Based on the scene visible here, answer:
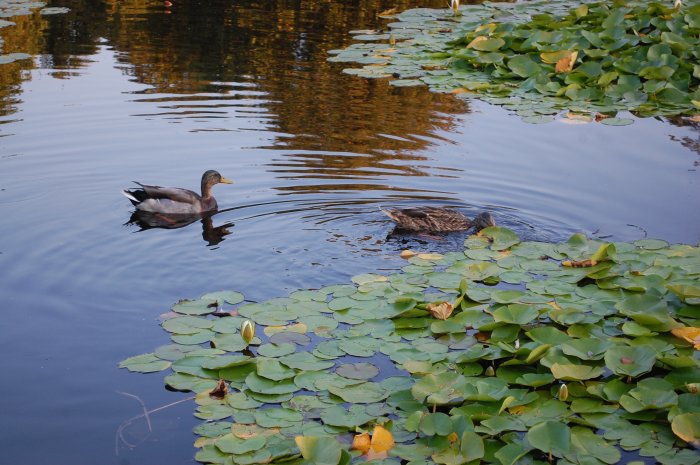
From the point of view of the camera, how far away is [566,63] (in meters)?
12.4

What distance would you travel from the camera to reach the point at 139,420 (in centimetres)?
497

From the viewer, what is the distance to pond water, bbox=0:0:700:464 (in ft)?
18.1

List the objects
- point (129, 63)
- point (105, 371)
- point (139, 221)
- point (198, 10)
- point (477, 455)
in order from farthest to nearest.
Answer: point (198, 10)
point (129, 63)
point (139, 221)
point (105, 371)
point (477, 455)

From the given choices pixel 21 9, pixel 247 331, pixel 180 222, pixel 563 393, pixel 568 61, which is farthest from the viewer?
pixel 21 9

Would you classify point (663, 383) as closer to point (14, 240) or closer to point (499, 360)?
point (499, 360)

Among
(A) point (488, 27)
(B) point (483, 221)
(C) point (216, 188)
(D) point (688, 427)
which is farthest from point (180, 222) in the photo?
(A) point (488, 27)

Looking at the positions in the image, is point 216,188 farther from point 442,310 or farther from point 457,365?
point 457,365

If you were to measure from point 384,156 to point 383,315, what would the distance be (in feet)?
13.7

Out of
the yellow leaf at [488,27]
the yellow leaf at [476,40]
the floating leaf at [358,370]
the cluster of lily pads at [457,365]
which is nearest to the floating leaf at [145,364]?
the cluster of lily pads at [457,365]

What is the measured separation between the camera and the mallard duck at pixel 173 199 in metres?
8.40

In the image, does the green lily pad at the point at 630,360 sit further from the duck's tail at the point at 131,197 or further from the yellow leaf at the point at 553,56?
the yellow leaf at the point at 553,56

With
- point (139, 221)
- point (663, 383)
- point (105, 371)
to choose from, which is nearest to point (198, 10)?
point (139, 221)

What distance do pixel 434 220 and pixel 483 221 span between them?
45 cm

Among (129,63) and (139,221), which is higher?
(129,63)
